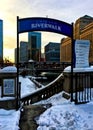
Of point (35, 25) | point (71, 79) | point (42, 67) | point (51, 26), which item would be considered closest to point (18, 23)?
point (35, 25)

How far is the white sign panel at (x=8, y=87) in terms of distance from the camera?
9922 mm

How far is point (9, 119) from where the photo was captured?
27.7 feet

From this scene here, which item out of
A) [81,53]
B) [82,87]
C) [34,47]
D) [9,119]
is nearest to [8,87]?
[9,119]

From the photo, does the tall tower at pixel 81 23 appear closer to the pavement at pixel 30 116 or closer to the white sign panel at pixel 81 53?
the white sign panel at pixel 81 53

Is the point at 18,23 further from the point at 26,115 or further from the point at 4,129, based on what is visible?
the point at 4,129

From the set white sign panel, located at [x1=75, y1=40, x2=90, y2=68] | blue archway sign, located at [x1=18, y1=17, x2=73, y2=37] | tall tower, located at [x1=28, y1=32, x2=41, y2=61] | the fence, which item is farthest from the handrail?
tall tower, located at [x1=28, y1=32, x2=41, y2=61]

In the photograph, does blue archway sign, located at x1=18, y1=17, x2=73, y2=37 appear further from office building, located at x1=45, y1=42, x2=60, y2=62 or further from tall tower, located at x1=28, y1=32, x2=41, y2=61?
office building, located at x1=45, y1=42, x2=60, y2=62

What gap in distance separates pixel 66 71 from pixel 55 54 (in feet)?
541

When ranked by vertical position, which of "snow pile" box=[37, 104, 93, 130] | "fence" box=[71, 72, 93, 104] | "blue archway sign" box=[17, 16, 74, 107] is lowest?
"snow pile" box=[37, 104, 93, 130]

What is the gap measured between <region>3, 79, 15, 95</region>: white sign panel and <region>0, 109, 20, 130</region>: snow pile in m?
0.76

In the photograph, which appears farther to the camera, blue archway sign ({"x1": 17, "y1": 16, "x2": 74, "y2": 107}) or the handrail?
the handrail

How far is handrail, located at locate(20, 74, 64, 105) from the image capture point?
13.4 meters

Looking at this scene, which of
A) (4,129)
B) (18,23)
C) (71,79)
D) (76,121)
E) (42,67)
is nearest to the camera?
(4,129)

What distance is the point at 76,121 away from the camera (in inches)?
309
